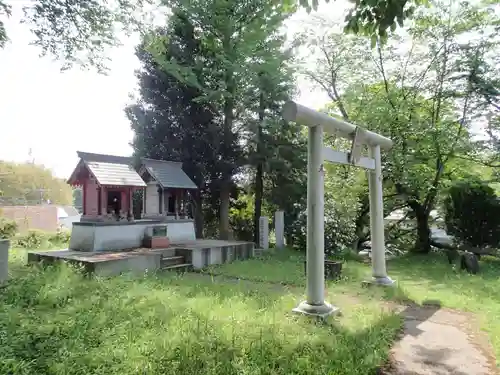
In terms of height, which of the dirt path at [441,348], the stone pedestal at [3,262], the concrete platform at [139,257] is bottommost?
the dirt path at [441,348]

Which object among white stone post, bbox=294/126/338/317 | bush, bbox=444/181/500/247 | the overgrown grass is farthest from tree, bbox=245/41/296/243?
white stone post, bbox=294/126/338/317

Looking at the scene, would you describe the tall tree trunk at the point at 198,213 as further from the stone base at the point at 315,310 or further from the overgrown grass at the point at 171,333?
the stone base at the point at 315,310

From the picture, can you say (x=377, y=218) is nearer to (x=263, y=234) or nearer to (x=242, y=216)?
(x=263, y=234)

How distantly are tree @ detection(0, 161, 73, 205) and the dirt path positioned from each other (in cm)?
3247

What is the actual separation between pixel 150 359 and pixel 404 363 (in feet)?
9.22

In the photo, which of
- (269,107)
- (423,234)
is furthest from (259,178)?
(423,234)

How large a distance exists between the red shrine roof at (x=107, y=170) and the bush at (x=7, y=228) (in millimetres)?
4590

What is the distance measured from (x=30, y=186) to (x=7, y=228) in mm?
28972

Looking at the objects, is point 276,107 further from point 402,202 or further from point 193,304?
point 193,304

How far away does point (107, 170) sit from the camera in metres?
11.4

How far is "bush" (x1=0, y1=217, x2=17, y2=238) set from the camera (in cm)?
1395

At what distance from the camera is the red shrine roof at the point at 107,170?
36.2 feet

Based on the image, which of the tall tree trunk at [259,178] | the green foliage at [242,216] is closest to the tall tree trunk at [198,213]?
the green foliage at [242,216]

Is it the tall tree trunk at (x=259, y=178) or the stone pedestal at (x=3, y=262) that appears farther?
the tall tree trunk at (x=259, y=178)
